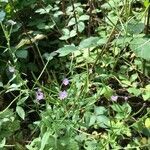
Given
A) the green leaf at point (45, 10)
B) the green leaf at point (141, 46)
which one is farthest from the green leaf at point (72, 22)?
the green leaf at point (141, 46)

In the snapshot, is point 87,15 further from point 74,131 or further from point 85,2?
point 74,131

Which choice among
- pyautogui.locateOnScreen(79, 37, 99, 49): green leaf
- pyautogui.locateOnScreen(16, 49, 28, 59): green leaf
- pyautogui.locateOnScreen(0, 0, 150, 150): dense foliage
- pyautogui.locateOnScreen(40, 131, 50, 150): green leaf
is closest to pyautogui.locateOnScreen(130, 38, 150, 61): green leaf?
pyautogui.locateOnScreen(0, 0, 150, 150): dense foliage

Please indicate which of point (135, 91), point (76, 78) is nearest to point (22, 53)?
point (76, 78)

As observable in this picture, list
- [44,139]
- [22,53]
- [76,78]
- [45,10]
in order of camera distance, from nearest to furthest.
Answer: [44,139] → [76,78] → [22,53] → [45,10]

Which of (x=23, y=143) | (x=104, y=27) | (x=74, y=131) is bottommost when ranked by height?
(x=23, y=143)

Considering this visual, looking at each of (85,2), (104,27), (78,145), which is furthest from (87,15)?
(78,145)

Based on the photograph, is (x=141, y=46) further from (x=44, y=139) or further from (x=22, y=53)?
(x=22, y=53)

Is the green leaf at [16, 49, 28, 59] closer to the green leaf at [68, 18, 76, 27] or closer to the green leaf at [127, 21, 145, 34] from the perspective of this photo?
the green leaf at [68, 18, 76, 27]

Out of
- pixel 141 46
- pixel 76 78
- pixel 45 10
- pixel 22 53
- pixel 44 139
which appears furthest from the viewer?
pixel 45 10
